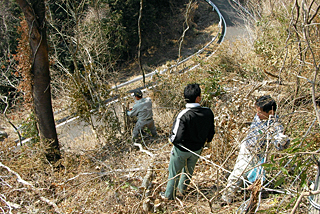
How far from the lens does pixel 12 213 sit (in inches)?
168

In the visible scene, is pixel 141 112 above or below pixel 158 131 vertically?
above

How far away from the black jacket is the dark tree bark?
149 inches

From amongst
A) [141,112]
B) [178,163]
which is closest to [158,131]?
[141,112]

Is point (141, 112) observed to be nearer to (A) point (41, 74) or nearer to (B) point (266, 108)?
(A) point (41, 74)

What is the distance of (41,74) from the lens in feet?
18.9

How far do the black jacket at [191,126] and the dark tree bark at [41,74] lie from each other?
12.4ft

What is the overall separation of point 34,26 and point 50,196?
3.73 metres

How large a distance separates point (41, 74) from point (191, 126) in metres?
4.26

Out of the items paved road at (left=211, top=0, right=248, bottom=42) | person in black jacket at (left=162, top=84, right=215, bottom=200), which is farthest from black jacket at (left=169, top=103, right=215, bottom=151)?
paved road at (left=211, top=0, right=248, bottom=42)

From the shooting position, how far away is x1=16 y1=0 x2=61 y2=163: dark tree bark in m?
5.34

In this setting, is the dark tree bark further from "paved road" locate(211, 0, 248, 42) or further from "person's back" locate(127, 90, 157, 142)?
"paved road" locate(211, 0, 248, 42)

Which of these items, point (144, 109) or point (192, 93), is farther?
point (144, 109)

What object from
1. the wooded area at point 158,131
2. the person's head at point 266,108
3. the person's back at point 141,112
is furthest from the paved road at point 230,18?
the person's head at point 266,108

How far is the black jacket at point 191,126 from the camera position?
3.32 meters
